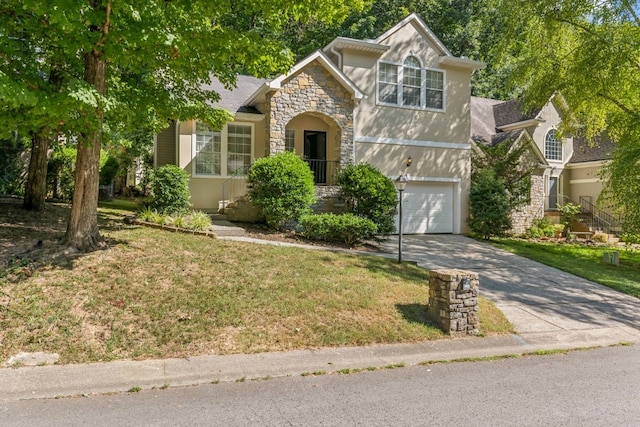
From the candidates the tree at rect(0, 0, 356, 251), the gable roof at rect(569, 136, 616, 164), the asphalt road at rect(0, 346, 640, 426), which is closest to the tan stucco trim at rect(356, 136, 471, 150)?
the tree at rect(0, 0, 356, 251)

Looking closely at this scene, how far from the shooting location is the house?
1467 cm

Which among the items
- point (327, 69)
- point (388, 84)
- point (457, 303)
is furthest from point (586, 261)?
point (327, 69)

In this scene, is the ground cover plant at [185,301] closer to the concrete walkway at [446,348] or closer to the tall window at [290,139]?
the concrete walkway at [446,348]

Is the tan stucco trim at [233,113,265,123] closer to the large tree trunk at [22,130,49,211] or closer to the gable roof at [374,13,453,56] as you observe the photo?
the gable roof at [374,13,453,56]

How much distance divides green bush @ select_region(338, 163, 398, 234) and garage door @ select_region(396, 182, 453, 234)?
292 cm

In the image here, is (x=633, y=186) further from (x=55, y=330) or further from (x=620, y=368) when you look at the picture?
(x=55, y=330)

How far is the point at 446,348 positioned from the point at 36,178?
1076 cm

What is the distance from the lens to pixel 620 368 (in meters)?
5.70

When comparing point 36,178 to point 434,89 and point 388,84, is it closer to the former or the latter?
point 388,84

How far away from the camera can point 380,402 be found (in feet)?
14.4

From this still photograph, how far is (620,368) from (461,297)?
2.19 metres

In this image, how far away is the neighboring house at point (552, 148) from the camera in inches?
887

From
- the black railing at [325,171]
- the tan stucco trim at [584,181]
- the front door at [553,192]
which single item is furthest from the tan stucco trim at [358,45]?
the tan stucco trim at [584,181]

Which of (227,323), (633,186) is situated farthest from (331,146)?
(227,323)
